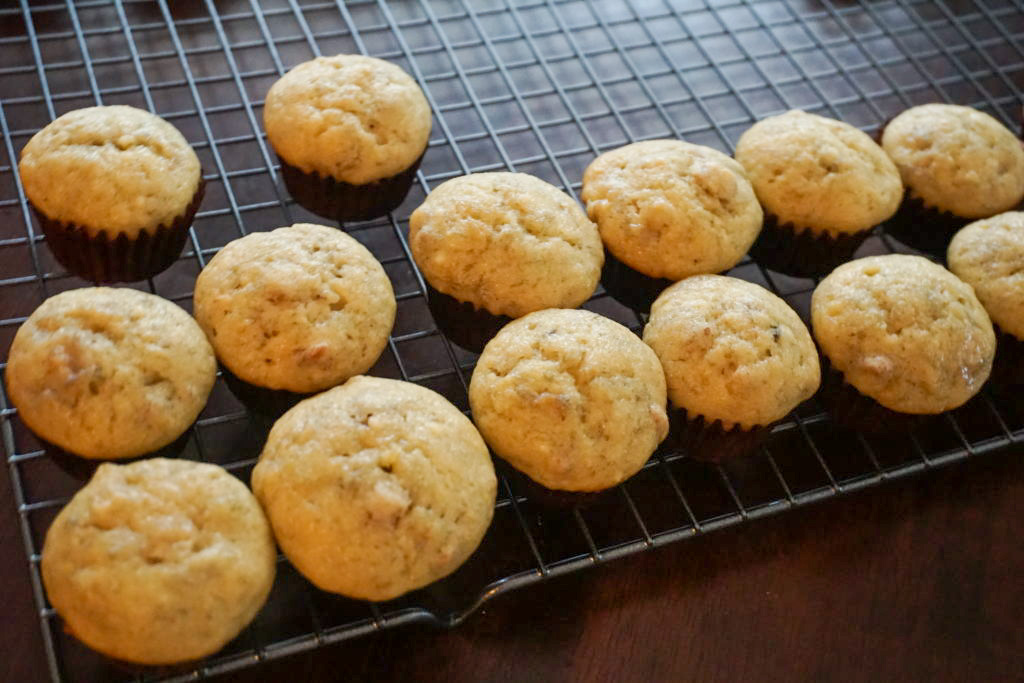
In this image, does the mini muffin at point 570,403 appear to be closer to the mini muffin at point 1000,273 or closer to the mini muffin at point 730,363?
the mini muffin at point 730,363

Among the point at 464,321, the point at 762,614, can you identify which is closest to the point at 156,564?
the point at 464,321

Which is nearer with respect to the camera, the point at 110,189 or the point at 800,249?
the point at 110,189

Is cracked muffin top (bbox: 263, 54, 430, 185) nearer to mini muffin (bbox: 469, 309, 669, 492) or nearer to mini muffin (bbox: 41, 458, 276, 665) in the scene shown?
mini muffin (bbox: 469, 309, 669, 492)

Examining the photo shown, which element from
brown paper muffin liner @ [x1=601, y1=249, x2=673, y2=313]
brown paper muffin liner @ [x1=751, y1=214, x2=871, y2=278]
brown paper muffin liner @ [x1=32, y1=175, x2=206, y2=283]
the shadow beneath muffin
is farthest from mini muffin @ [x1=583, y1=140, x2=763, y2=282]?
the shadow beneath muffin

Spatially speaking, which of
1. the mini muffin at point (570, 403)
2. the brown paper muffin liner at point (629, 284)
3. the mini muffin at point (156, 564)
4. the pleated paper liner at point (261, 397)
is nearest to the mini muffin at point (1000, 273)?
the brown paper muffin liner at point (629, 284)

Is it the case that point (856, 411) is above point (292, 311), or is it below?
below

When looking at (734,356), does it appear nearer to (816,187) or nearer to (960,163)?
(816,187)
